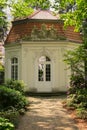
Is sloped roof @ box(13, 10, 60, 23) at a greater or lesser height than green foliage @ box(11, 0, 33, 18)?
lesser

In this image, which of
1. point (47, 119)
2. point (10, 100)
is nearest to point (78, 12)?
point (47, 119)

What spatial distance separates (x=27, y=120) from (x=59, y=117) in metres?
1.47

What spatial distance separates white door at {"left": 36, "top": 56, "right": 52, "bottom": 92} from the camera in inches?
916

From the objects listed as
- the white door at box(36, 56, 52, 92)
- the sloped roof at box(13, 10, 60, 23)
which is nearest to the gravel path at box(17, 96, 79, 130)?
the white door at box(36, 56, 52, 92)

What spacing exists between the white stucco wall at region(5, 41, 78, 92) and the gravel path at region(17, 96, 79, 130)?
7.27 meters

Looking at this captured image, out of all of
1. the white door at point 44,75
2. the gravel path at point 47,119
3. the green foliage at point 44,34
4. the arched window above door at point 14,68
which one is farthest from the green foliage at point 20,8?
the arched window above door at point 14,68

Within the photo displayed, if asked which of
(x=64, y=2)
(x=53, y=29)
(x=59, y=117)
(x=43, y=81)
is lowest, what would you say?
(x=43, y=81)

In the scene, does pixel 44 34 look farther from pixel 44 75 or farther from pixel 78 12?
pixel 78 12

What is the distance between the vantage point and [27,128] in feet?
35.3

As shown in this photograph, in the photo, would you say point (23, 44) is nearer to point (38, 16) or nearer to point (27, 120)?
point (38, 16)

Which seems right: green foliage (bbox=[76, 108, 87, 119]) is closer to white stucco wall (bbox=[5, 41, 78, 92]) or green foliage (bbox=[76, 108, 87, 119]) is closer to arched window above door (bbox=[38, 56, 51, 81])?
white stucco wall (bbox=[5, 41, 78, 92])

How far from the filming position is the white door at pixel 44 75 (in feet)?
76.4

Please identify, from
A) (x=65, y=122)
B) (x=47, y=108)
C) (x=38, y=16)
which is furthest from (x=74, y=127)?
(x=38, y=16)

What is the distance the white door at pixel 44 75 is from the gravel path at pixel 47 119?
723cm
